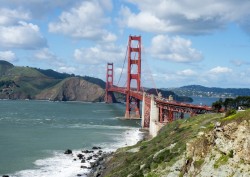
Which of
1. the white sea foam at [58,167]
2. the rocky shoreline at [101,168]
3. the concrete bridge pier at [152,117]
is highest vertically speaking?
the concrete bridge pier at [152,117]

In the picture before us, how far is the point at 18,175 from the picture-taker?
44.6m

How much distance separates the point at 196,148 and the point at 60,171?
87.7ft

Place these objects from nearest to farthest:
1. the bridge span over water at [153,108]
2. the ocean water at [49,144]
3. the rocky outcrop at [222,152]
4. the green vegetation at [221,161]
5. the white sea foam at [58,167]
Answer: the rocky outcrop at [222,152] → the green vegetation at [221,161] → the white sea foam at [58,167] → the ocean water at [49,144] → the bridge span over water at [153,108]

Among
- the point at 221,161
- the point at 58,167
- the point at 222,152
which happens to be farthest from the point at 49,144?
the point at 221,161

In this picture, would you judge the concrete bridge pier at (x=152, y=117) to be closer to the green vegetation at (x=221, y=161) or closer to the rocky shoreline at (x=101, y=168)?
the rocky shoreline at (x=101, y=168)

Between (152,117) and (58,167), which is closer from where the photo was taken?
(58,167)

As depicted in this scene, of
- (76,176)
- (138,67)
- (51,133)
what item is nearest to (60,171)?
(76,176)

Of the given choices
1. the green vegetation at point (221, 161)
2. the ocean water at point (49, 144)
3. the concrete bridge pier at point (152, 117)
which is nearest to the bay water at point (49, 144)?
the ocean water at point (49, 144)

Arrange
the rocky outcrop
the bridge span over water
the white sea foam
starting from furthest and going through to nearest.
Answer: the bridge span over water, the white sea foam, the rocky outcrop

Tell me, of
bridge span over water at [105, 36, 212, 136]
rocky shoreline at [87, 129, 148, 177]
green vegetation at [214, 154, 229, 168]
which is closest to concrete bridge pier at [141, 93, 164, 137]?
bridge span over water at [105, 36, 212, 136]

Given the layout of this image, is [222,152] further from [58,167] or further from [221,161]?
[58,167]

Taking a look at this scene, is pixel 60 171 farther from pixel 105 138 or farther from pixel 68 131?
pixel 68 131

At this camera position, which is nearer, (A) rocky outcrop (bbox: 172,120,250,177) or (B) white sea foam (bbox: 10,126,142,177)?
(A) rocky outcrop (bbox: 172,120,250,177)

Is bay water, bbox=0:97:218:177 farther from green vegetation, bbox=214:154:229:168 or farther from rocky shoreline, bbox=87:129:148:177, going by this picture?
green vegetation, bbox=214:154:229:168
